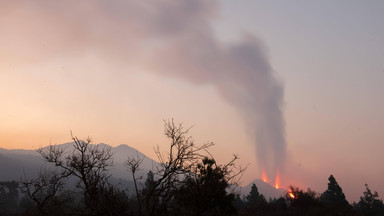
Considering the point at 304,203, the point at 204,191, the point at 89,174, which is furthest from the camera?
the point at 304,203

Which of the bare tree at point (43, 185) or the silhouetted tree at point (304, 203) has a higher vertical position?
the bare tree at point (43, 185)

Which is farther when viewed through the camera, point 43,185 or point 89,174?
point 43,185

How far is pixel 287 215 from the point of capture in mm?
46906

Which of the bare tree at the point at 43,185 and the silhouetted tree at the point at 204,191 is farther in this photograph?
the bare tree at the point at 43,185

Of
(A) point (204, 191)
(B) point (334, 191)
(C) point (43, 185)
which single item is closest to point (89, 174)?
(C) point (43, 185)

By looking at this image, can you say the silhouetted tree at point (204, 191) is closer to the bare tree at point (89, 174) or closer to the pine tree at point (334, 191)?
the bare tree at point (89, 174)

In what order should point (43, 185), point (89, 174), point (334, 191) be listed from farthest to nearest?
1. point (334, 191)
2. point (43, 185)
3. point (89, 174)

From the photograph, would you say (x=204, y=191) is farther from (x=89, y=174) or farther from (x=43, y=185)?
(x=43, y=185)

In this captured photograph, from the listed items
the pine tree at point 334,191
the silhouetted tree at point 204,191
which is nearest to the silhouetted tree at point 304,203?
the pine tree at point 334,191

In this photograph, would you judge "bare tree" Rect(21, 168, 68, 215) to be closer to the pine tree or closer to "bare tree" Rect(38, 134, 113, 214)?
"bare tree" Rect(38, 134, 113, 214)

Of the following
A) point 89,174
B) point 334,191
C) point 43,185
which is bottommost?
point 334,191

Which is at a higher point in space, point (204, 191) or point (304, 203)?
point (204, 191)

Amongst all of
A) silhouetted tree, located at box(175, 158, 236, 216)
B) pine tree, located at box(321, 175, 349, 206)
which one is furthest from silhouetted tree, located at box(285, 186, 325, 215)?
silhouetted tree, located at box(175, 158, 236, 216)

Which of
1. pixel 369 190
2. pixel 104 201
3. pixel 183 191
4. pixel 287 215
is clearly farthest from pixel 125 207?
pixel 369 190
